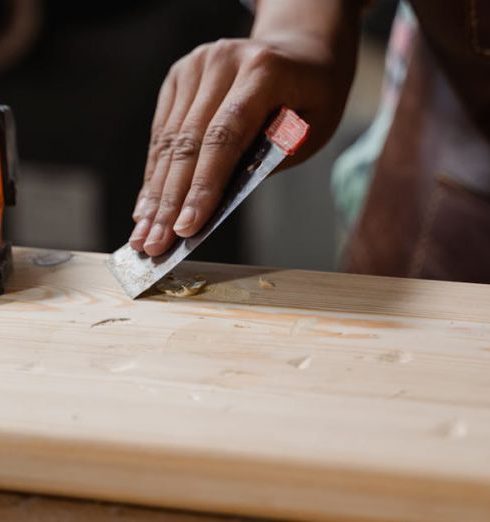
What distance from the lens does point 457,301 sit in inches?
35.0

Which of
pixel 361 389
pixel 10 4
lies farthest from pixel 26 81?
pixel 361 389

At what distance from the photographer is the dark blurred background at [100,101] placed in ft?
8.43

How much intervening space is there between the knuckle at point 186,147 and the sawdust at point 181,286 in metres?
0.16

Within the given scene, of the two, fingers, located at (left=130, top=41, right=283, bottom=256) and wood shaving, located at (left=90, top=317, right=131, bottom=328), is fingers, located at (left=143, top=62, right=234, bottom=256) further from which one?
wood shaving, located at (left=90, top=317, right=131, bottom=328)

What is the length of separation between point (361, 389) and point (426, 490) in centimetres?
13

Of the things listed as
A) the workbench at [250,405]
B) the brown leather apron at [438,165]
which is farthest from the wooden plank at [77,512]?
the brown leather apron at [438,165]

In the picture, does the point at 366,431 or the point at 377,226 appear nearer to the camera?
the point at 366,431

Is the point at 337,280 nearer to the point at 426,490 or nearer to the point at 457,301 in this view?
the point at 457,301

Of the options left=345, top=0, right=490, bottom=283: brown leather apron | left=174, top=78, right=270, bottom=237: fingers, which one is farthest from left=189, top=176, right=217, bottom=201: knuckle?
left=345, top=0, right=490, bottom=283: brown leather apron

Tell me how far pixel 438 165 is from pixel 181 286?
0.67 meters

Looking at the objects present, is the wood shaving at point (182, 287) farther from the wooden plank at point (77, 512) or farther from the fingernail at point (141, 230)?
the wooden plank at point (77, 512)

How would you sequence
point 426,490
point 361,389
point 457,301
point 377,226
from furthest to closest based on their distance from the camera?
point 377,226 < point 457,301 < point 361,389 < point 426,490

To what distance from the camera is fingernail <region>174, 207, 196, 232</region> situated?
92cm

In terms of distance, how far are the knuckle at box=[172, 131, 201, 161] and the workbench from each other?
0.65 ft
